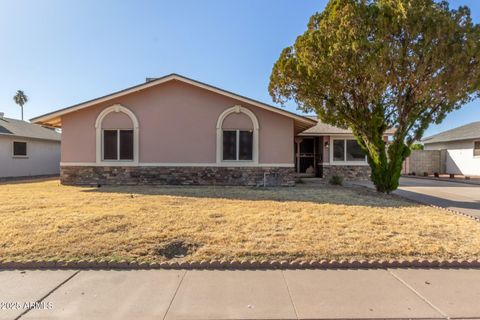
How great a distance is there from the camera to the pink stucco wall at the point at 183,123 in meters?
12.9

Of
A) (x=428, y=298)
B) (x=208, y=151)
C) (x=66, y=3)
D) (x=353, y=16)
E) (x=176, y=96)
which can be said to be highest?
(x=66, y=3)

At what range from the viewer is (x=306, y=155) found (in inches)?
733

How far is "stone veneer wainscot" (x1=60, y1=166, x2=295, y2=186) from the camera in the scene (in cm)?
1292

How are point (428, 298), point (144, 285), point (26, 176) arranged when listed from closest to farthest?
point (428, 298), point (144, 285), point (26, 176)

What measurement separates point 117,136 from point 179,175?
10.6 ft

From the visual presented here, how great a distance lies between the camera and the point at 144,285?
3.68 m

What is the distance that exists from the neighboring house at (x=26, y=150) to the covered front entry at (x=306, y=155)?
17.0m

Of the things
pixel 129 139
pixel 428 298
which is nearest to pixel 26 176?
pixel 129 139

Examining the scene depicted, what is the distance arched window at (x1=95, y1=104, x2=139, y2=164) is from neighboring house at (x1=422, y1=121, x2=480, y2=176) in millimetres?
21627

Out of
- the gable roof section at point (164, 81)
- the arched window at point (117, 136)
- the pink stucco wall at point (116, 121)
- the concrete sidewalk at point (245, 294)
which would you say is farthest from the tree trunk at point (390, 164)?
the pink stucco wall at point (116, 121)

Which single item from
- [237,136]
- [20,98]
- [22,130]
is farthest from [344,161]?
[20,98]

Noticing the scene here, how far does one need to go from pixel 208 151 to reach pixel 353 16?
292 inches

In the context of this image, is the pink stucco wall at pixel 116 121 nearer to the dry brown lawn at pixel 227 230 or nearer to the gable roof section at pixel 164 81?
the gable roof section at pixel 164 81

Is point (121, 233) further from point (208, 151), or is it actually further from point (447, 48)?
point (447, 48)
